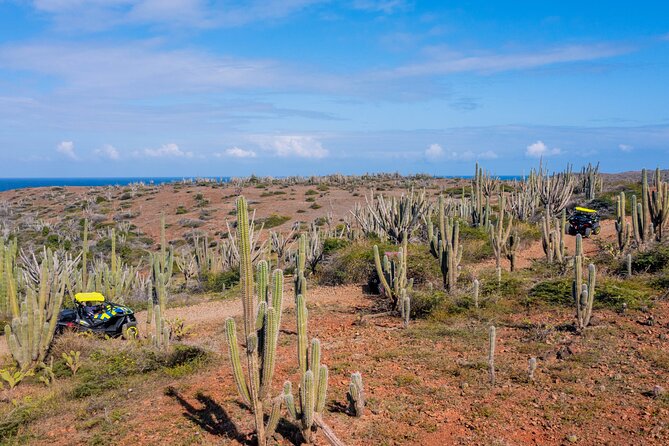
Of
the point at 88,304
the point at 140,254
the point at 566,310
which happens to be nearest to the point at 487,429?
the point at 566,310

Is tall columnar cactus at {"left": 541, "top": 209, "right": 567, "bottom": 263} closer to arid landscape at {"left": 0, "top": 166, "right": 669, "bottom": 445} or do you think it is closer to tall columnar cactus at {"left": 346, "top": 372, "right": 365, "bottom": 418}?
arid landscape at {"left": 0, "top": 166, "right": 669, "bottom": 445}

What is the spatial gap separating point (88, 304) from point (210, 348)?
3.31m

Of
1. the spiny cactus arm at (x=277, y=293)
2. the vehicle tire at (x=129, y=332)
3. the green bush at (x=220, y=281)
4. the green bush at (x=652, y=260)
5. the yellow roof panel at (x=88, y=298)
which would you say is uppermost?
the spiny cactus arm at (x=277, y=293)

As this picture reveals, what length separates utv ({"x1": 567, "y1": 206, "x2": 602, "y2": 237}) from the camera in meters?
20.7

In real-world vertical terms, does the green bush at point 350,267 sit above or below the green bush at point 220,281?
above

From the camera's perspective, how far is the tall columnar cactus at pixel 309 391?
18.7ft

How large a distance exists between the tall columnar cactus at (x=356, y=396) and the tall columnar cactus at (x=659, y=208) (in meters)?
12.3

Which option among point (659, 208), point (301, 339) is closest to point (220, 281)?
point (301, 339)

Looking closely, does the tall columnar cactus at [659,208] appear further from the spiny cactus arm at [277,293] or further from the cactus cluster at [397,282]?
the spiny cactus arm at [277,293]

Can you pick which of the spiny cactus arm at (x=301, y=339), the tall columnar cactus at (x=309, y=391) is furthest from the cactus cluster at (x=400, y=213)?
the tall columnar cactus at (x=309, y=391)

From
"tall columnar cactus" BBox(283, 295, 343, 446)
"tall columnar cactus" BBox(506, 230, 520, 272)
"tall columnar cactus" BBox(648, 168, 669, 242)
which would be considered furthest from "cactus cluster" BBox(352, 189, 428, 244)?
"tall columnar cactus" BBox(283, 295, 343, 446)

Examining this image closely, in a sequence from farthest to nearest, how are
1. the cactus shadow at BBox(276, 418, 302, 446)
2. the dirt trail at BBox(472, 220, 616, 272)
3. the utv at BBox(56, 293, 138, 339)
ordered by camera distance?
the dirt trail at BBox(472, 220, 616, 272), the utv at BBox(56, 293, 138, 339), the cactus shadow at BBox(276, 418, 302, 446)

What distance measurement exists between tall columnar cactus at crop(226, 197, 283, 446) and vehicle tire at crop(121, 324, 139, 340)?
17.6ft

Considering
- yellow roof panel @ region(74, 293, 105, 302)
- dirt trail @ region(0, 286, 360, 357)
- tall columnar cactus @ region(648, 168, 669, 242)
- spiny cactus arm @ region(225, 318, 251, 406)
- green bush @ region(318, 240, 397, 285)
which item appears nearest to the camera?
spiny cactus arm @ region(225, 318, 251, 406)
